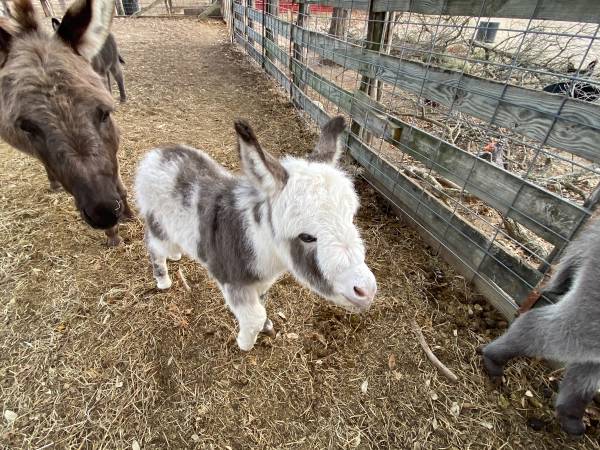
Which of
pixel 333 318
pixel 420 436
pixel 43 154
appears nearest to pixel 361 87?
pixel 333 318

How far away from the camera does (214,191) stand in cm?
233

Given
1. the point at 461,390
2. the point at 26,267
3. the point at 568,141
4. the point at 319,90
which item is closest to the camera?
the point at 568,141

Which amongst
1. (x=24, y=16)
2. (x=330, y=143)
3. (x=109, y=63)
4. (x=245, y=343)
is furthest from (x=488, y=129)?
(x=109, y=63)

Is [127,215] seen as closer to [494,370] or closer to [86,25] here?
[86,25]


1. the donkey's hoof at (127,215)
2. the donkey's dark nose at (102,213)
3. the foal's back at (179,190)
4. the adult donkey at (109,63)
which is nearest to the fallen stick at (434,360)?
the foal's back at (179,190)

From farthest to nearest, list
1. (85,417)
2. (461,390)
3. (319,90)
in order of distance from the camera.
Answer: (319,90) → (461,390) → (85,417)

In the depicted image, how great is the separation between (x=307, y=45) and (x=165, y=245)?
15.3 ft

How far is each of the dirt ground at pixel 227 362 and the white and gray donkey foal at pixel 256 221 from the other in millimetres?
371

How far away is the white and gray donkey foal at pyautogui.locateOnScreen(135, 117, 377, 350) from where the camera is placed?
5.19 feet

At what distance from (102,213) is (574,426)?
141 inches

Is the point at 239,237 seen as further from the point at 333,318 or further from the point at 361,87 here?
the point at 361,87

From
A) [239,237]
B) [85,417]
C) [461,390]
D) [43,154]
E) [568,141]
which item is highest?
[568,141]

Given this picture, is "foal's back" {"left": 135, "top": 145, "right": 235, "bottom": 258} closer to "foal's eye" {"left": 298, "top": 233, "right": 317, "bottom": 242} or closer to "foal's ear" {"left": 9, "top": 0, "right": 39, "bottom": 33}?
"foal's eye" {"left": 298, "top": 233, "right": 317, "bottom": 242}

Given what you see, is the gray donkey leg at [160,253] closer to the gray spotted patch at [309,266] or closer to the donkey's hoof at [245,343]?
the donkey's hoof at [245,343]
